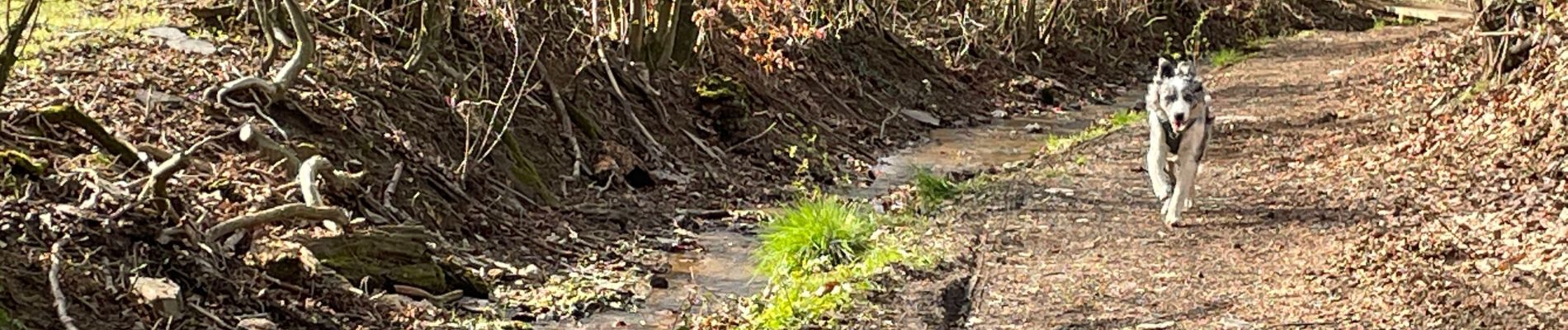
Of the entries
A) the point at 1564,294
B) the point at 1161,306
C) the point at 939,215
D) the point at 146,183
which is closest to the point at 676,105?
the point at 939,215

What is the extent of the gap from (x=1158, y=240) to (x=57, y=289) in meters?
5.30

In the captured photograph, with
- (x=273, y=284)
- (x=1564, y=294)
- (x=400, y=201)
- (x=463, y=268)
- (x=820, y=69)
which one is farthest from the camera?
(x=820, y=69)

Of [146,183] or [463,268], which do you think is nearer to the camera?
[146,183]

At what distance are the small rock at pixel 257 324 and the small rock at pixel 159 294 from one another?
0.26m

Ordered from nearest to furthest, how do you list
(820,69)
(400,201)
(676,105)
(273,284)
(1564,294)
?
1. (1564,294)
2. (273,284)
3. (400,201)
4. (676,105)
5. (820,69)

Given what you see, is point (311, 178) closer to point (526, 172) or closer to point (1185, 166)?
point (526, 172)

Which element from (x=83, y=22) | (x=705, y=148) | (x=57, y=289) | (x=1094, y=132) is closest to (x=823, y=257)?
(x=57, y=289)

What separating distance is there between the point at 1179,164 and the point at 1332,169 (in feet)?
8.59

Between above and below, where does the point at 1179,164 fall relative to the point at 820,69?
above

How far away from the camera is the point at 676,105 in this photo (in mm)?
13703

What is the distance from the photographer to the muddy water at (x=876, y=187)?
318 inches

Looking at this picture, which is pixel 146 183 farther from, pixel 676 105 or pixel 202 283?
pixel 676 105

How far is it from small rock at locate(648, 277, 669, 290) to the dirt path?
170 cm

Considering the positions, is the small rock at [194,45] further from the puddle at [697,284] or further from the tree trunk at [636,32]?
the tree trunk at [636,32]
